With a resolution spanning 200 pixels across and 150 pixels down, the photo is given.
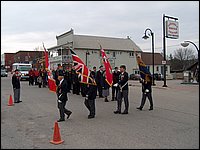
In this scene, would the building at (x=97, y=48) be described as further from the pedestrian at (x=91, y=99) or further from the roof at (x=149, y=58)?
the pedestrian at (x=91, y=99)

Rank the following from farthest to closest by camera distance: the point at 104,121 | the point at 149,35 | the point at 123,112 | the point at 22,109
Answer: the point at 149,35 < the point at 22,109 < the point at 123,112 < the point at 104,121

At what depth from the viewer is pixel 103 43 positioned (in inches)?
2274

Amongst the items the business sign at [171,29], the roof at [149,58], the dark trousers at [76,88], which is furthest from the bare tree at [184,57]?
the dark trousers at [76,88]

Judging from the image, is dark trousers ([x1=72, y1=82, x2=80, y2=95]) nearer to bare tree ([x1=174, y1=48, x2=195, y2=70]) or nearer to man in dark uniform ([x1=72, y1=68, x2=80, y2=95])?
man in dark uniform ([x1=72, y1=68, x2=80, y2=95])

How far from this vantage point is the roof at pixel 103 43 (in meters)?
54.1

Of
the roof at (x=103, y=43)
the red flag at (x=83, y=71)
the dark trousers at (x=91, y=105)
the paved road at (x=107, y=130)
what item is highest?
the roof at (x=103, y=43)

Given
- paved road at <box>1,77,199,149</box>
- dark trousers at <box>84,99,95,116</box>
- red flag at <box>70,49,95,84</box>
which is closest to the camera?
paved road at <box>1,77,199,149</box>

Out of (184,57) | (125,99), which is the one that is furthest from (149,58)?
(125,99)

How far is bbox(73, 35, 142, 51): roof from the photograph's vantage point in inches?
2131

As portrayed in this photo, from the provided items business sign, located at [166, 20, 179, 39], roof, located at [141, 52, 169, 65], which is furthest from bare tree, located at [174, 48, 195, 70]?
business sign, located at [166, 20, 179, 39]

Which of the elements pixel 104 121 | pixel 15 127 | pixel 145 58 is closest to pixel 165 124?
pixel 104 121

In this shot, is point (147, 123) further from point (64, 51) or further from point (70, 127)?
point (64, 51)

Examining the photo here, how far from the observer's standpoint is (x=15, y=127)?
793 cm

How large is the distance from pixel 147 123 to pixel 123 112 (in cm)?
198
